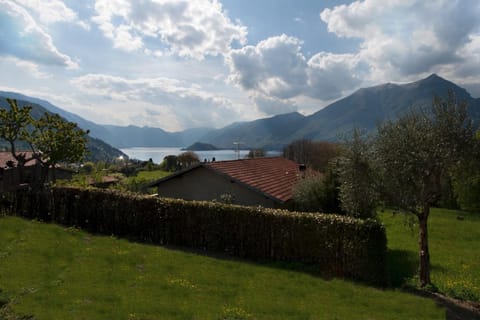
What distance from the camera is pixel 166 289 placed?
337 inches

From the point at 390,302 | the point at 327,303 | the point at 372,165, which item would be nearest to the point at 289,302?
the point at 327,303

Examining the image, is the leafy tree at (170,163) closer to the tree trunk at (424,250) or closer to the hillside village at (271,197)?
the hillside village at (271,197)

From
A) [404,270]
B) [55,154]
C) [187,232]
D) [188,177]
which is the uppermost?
[55,154]

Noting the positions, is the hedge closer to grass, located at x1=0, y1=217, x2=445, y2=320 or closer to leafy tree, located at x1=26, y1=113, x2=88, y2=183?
grass, located at x1=0, y1=217, x2=445, y2=320

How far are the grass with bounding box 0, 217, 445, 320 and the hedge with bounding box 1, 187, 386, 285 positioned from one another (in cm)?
94

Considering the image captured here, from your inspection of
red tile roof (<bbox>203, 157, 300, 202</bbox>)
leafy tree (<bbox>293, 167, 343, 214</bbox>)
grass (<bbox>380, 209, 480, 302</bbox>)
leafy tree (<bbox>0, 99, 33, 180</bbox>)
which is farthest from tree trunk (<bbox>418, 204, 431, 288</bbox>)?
leafy tree (<bbox>0, 99, 33, 180</bbox>)

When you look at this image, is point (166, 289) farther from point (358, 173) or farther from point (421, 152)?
point (421, 152)

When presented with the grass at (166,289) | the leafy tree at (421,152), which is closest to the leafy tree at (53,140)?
the grass at (166,289)

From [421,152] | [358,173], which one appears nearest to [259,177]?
[358,173]

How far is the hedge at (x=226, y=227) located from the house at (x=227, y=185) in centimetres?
396

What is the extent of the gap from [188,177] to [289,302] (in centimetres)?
1320

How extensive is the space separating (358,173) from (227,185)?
32.8 feet

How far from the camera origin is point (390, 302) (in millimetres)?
8891

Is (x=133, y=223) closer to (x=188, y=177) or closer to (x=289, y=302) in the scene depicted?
(x=188, y=177)
